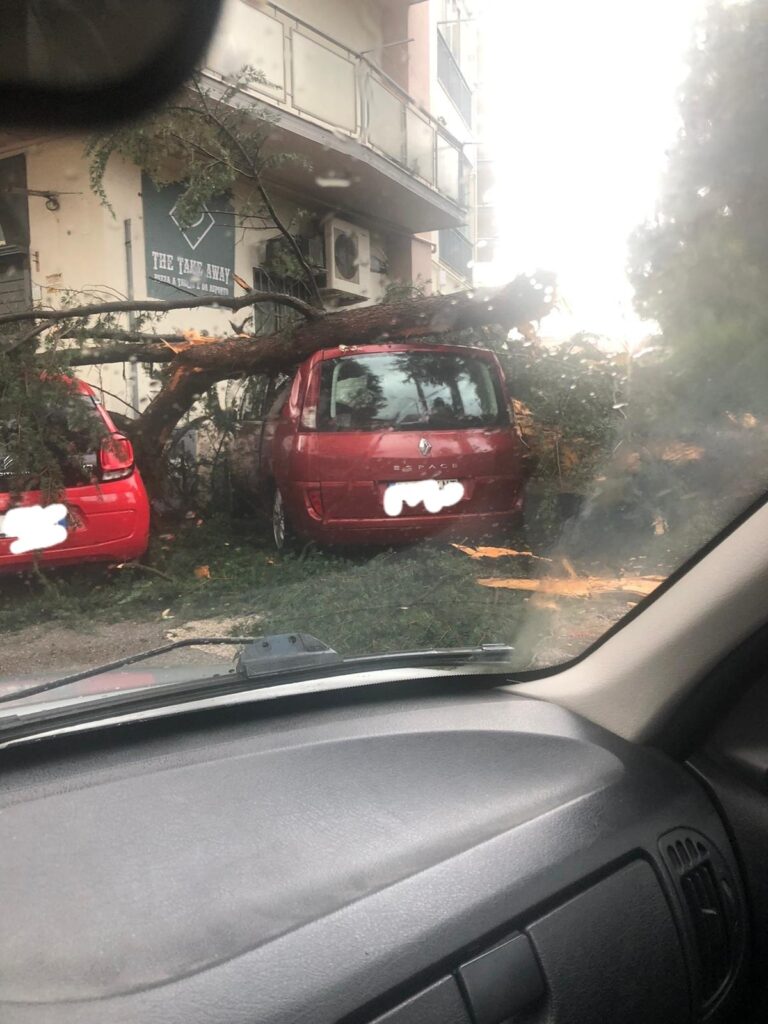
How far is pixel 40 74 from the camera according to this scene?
15.4ft

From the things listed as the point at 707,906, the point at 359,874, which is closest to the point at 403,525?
the point at 707,906

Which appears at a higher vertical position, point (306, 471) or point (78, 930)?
point (306, 471)

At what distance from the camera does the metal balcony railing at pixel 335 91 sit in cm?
514

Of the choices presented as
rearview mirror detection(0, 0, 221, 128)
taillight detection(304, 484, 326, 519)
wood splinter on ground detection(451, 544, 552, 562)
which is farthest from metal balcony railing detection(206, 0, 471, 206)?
wood splinter on ground detection(451, 544, 552, 562)

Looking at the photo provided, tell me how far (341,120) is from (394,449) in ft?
7.35

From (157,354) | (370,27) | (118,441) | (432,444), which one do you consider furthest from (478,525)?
(370,27)

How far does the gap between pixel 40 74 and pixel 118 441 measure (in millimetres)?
2001

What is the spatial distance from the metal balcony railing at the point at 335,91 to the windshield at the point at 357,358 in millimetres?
21

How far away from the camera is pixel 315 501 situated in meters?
5.05

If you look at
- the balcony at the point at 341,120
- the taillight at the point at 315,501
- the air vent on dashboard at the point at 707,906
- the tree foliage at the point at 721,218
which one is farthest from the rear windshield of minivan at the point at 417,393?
the air vent on dashboard at the point at 707,906

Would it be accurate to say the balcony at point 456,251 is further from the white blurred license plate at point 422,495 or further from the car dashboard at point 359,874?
the car dashboard at point 359,874

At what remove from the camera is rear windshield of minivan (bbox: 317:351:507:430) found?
4.60 meters

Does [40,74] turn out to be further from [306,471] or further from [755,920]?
[755,920]

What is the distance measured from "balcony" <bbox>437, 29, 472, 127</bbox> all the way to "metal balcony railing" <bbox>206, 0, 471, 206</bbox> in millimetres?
291
